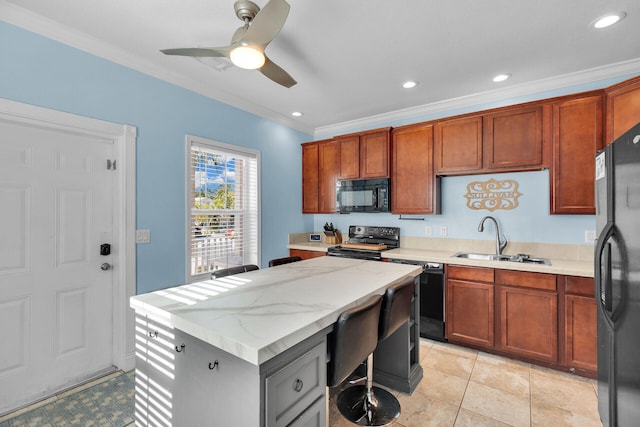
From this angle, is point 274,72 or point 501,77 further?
point 501,77

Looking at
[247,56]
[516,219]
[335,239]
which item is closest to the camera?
[247,56]

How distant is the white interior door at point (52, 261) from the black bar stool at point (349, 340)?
2166 millimetres

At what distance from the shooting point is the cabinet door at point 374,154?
3.74m

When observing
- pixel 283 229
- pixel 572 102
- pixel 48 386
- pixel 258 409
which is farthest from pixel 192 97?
pixel 572 102

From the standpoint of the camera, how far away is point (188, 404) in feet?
4.18

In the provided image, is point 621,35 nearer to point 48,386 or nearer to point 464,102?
point 464,102

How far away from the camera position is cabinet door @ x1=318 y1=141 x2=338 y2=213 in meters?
4.23

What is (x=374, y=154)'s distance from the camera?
383cm

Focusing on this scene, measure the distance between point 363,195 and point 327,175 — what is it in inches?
26.9

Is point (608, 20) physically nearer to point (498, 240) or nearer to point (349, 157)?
point (498, 240)

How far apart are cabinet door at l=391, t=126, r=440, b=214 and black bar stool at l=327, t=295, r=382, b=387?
2.25 metres

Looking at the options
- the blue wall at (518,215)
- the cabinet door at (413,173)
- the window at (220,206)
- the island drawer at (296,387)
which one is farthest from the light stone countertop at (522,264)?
the island drawer at (296,387)

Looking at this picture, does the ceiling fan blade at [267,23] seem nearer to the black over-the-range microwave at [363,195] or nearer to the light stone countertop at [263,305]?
the light stone countertop at [263,305]

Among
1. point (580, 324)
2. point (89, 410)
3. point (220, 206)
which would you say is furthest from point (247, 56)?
point (580, 324)
